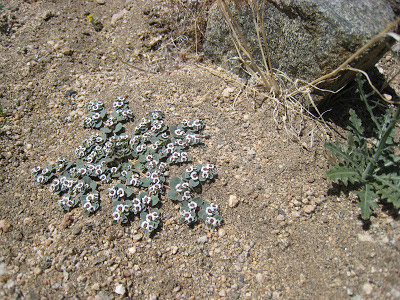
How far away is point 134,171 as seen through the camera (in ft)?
9.89

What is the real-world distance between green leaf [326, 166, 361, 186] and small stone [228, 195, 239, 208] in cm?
75

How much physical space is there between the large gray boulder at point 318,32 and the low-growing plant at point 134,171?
1105 mm

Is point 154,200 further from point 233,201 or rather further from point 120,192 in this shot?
point 233,201

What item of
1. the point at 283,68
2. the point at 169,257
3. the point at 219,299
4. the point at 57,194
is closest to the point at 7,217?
the point at 57,194

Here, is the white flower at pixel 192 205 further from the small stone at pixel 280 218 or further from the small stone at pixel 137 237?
the small stone at pixel 280 218

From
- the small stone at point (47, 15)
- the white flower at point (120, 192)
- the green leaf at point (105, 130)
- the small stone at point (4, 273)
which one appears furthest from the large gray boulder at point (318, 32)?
the small stone at point (4, 273)

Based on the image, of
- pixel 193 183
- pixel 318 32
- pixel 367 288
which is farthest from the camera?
pixel 318 32

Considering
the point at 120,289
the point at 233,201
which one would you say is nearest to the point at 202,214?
the point at 233,201

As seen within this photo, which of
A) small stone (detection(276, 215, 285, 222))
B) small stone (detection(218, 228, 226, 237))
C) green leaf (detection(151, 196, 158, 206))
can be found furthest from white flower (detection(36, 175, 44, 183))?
small stone (detection(276, 215, 285, 222))

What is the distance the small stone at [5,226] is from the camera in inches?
110

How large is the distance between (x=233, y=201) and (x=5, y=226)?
1.91 metres

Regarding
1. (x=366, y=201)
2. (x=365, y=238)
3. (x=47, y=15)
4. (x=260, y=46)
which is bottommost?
(x=47, y=15)

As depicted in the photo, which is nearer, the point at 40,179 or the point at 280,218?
the point at 280,218

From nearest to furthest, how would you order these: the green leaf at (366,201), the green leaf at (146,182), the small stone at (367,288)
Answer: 1. the small stone at (367,288)
2. the green leaf at (366,201)
3. the green leaf at (146,182)
